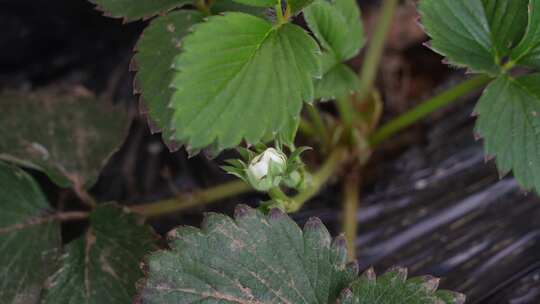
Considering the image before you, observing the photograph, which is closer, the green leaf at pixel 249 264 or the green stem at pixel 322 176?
the green leaf at pixel 249 264

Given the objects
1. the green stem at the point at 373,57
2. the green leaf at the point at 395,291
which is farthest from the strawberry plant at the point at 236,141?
the green stem at the point at 373,57

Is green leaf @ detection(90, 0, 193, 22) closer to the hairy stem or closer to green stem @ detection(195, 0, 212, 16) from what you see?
green stem @ detection(195, 0, 212, 16)

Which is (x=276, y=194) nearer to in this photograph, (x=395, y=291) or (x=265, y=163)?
(x=265, y=163)

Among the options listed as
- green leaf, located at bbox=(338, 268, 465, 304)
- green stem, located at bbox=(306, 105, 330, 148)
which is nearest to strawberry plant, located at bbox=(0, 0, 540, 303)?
green leaf, located at bbox=(338, 268, 465, 304)

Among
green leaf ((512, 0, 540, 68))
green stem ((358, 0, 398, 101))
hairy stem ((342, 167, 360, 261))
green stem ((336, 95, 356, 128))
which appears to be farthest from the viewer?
green stem ((358, 0, 398, 101))

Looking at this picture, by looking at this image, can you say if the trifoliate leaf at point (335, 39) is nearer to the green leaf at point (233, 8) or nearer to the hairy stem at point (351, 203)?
the green leaf at point (233, 8)

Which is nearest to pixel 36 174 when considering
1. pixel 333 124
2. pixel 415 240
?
pixel 333 124
